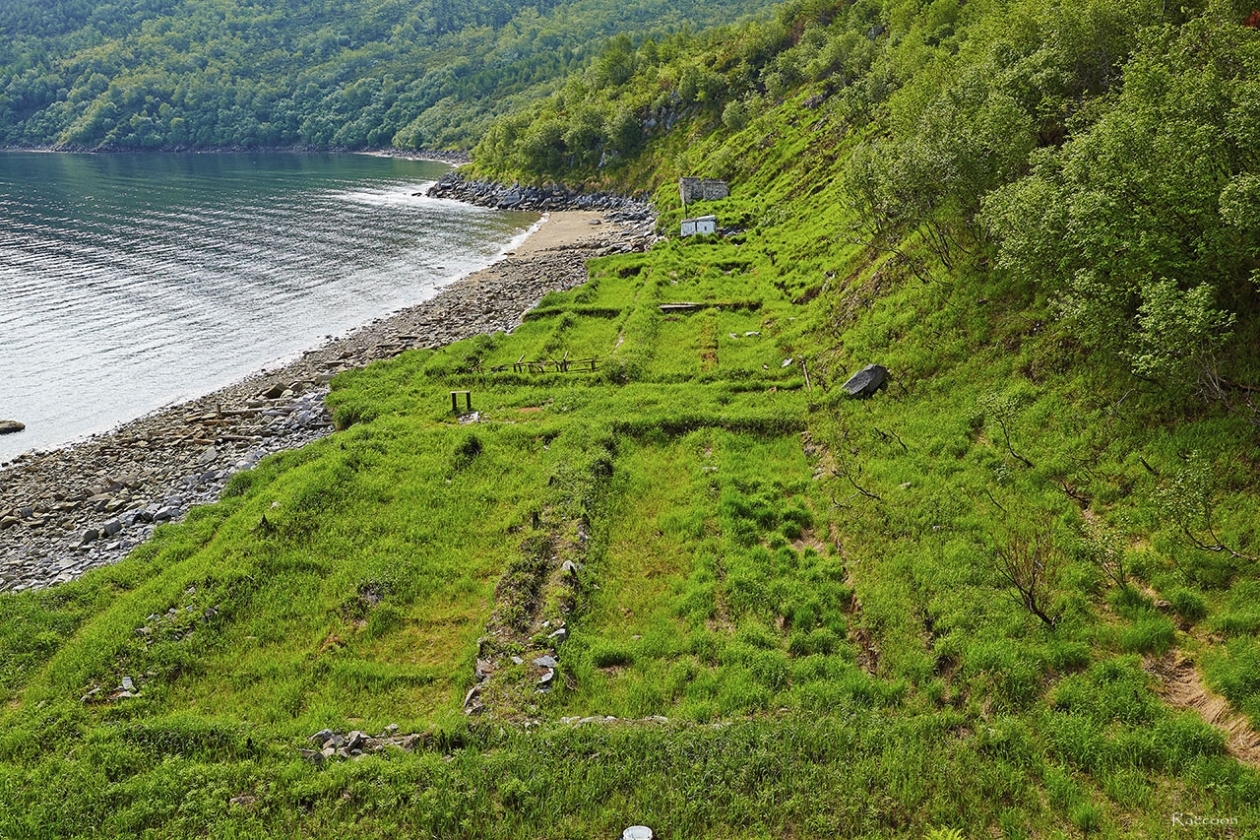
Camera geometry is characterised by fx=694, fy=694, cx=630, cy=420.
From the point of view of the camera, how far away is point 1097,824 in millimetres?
12703

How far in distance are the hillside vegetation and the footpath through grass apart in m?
0.10

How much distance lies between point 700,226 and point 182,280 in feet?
194

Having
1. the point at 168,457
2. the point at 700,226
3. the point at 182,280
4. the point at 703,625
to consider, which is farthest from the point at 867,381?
the point at 182,280

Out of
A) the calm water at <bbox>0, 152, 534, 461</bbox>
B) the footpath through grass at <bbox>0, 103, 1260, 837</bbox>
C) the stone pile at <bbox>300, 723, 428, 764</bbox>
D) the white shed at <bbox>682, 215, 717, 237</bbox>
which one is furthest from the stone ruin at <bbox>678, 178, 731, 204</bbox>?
the stone pile at <bbox>300, 723, 428, 764</bbox>

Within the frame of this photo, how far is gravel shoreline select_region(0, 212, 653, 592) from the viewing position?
93.8 ft

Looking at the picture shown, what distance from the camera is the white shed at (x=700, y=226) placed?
76312 mm

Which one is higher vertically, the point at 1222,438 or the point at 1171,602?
the point at 1222,438

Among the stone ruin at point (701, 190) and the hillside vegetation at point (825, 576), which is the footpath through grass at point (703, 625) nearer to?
the hillside vegetation at point (825, 576)

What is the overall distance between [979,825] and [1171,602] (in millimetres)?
8283

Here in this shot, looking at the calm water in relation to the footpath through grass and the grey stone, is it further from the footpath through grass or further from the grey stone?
the grey stone

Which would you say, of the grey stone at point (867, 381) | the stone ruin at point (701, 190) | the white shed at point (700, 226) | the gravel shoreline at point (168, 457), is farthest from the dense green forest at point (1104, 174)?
the gravel shoreline at point (168, 457)

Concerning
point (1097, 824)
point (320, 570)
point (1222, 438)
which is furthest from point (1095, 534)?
point (320, 570)

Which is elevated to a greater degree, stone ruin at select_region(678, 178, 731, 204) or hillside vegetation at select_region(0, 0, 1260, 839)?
stone ruin at select_region(678, 178, 731, 204)

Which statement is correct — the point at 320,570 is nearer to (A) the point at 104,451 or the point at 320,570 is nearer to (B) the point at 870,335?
(A) the point at 104,451
